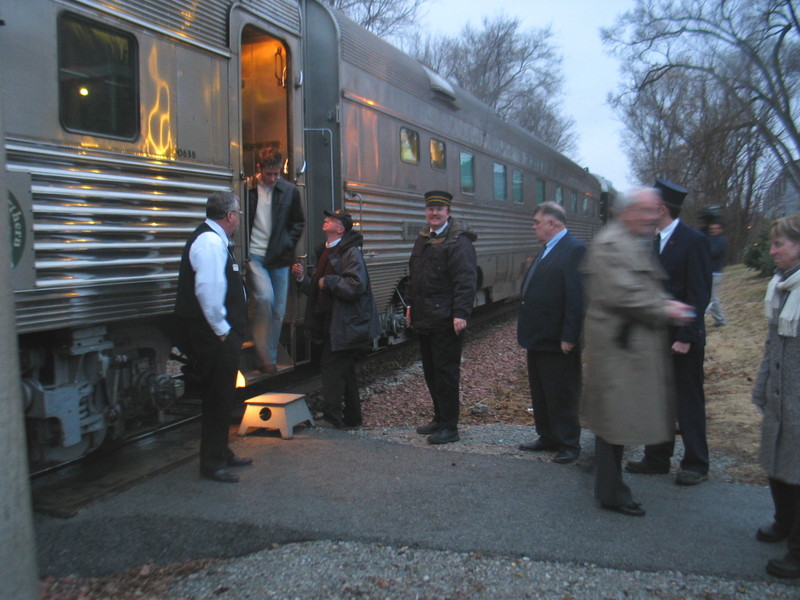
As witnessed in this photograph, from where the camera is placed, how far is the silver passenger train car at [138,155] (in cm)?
374

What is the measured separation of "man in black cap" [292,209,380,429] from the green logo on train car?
226 centimetres

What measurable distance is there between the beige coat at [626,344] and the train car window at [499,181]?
26.6 feet

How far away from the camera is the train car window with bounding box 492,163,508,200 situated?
11609 millimetres

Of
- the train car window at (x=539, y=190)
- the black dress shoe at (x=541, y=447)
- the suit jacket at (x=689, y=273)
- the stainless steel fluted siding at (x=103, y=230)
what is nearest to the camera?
the stainless steel fluted siding at (x=103, y=230)

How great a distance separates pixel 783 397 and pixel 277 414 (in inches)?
131

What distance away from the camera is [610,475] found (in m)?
3.78

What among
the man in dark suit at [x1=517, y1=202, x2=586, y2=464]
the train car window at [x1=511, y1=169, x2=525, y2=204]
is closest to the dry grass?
the man in dark suit at [x1=517, y1=202, x2=586, y2=464]

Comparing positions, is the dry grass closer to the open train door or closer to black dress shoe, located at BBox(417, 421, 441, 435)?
black dress shoe, located at BBox(417, 421, 441, 435)

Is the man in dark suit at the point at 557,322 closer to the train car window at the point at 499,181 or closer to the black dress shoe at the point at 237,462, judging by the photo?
the black dress shoe at the point at 237,462

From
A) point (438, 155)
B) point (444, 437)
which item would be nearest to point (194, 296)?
point (444, 437)

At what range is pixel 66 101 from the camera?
394cm

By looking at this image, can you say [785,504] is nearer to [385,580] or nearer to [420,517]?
[420,517]

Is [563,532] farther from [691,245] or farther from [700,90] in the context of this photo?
[700,90]

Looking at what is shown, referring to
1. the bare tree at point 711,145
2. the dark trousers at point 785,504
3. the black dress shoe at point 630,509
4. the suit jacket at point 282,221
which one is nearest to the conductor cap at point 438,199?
the suit jacket at point 282,221
